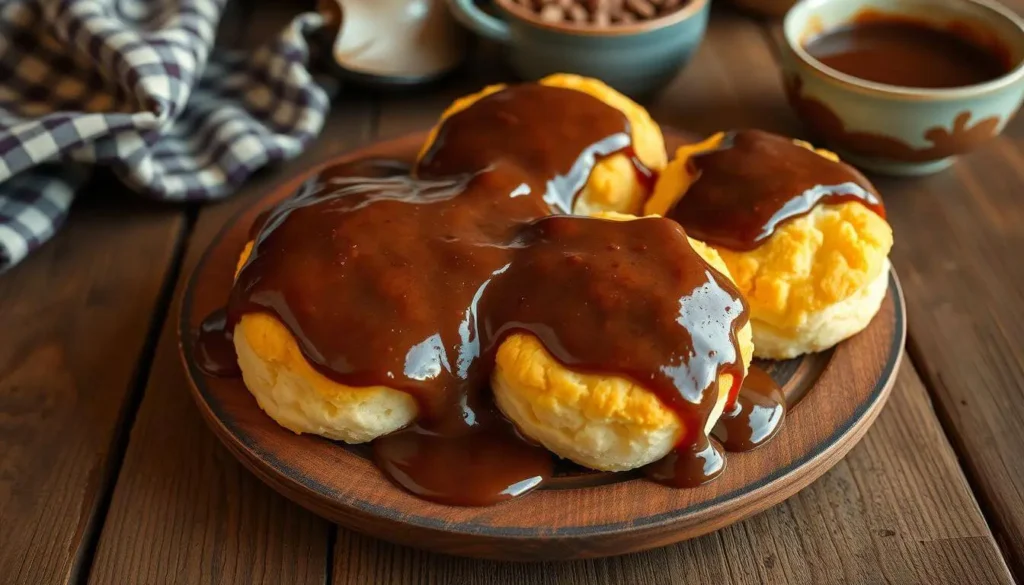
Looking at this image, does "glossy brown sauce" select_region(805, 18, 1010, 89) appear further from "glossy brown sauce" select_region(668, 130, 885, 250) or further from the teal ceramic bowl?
"glossy brown sauce" select_region(668, 130, 885, 250)

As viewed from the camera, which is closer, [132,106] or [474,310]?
[474,310]

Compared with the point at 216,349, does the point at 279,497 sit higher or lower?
lower

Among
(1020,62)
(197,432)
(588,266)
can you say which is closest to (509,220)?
A: (588,266)

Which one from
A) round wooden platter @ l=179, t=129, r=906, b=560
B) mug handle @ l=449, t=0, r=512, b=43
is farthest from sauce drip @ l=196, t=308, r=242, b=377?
mug handle @ l=449, t=0, r=512, b=43

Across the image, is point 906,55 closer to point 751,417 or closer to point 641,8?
point 641,8

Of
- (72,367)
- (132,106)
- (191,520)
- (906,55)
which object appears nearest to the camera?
(191,520)

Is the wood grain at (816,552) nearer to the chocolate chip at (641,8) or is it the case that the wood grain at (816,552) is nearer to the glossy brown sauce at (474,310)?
the glossy brown sauce at (474,310)

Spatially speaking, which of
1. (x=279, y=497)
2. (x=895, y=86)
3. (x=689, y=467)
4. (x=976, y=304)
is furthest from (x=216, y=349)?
(x=895, y=86)
